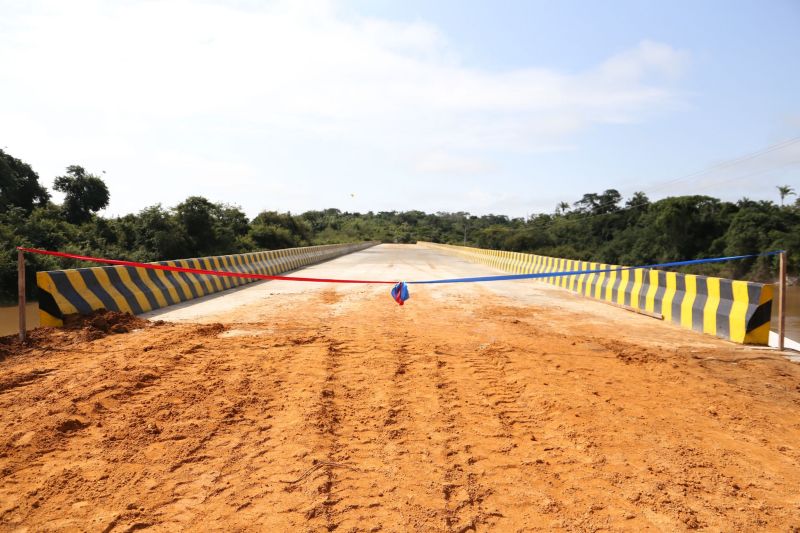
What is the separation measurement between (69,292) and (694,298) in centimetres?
1060

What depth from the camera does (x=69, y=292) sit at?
8109mm

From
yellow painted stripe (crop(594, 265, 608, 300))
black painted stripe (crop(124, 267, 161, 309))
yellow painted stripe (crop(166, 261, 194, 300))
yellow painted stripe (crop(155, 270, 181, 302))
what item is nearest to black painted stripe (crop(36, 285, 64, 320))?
black painted stripe (crop(124, 267, 161, 309))

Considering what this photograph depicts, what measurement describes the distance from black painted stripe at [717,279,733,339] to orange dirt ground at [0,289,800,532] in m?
1.00

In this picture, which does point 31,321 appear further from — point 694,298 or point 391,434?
point 694,298

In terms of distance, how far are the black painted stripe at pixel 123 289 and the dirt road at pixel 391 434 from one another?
80.6 inches

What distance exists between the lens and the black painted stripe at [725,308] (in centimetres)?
805

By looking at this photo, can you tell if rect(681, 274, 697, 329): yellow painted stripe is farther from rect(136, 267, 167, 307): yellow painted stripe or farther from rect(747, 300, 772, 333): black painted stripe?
rect(136, 267, 167, 307): yellow painted stripe

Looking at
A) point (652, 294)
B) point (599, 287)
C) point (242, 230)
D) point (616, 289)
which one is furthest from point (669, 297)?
point (242, 230)

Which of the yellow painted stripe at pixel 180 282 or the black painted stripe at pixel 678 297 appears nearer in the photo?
the black painted stripe at pixel 678 297

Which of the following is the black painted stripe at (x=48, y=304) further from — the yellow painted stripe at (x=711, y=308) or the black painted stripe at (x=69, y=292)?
the yellow painted stripe at (x=711, y=308)

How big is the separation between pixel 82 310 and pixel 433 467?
23.3ft

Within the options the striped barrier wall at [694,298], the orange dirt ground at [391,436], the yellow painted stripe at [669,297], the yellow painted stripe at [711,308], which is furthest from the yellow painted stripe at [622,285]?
the orange dirt ground at [391,436]

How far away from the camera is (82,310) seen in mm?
8141

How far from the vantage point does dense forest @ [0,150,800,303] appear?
20094 millimetres
